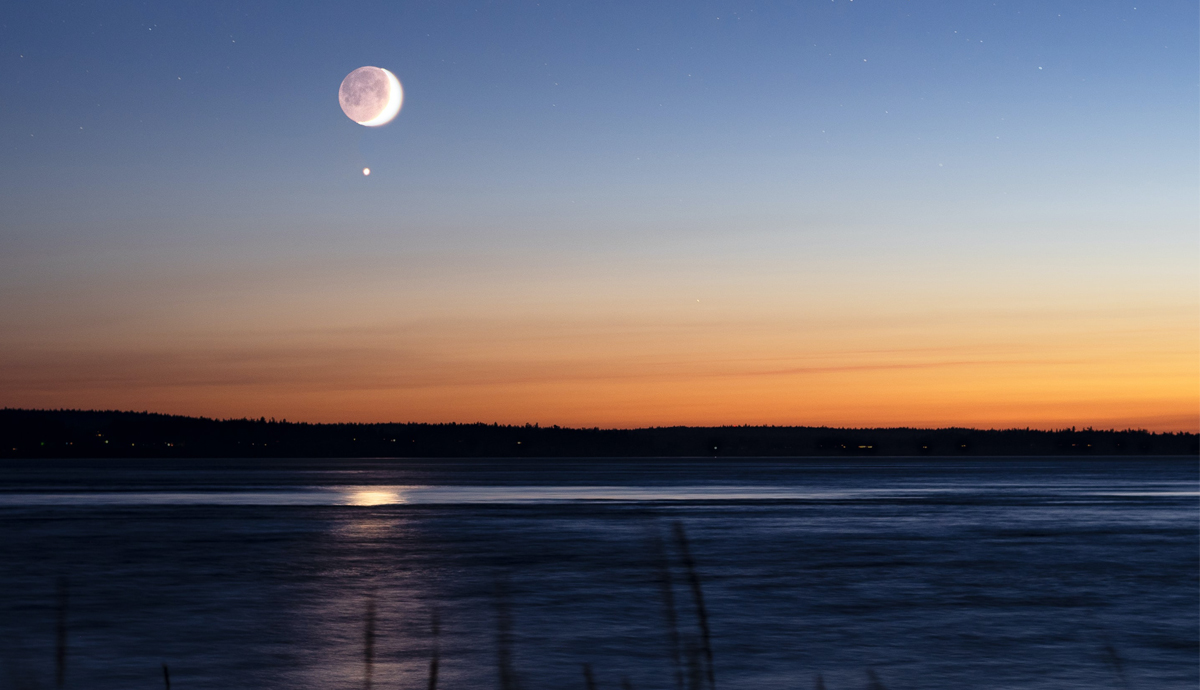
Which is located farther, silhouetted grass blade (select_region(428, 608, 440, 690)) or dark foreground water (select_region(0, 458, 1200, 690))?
dark foreground water (select_region(0, 458, 1200, 690))

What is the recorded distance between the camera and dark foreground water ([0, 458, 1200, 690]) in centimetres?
2081

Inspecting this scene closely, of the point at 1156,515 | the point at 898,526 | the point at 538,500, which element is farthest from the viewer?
the point at 538,500

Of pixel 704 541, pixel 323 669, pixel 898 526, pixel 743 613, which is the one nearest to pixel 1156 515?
pixel 898 526

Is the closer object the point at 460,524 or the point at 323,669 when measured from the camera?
the point at 323,669

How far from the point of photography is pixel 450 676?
20484 millimetres

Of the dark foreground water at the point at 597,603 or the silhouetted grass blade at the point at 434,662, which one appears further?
the dark foreground water at the point at 597,603

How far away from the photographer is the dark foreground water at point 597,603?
20.8 m

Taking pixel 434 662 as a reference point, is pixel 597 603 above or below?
below

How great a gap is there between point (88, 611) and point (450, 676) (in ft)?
42.1

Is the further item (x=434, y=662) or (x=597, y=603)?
(x=597, y=603)

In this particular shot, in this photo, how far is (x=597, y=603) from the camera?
30109 millimetres

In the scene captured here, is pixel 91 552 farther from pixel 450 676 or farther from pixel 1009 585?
pixel 1009 585

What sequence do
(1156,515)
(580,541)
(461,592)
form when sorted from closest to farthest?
1. (461,592)
2. (580,541)
3. (1156,515)

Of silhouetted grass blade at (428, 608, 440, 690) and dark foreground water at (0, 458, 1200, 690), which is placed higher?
silhouetted grass blade at (428, 608, 440, 690)
